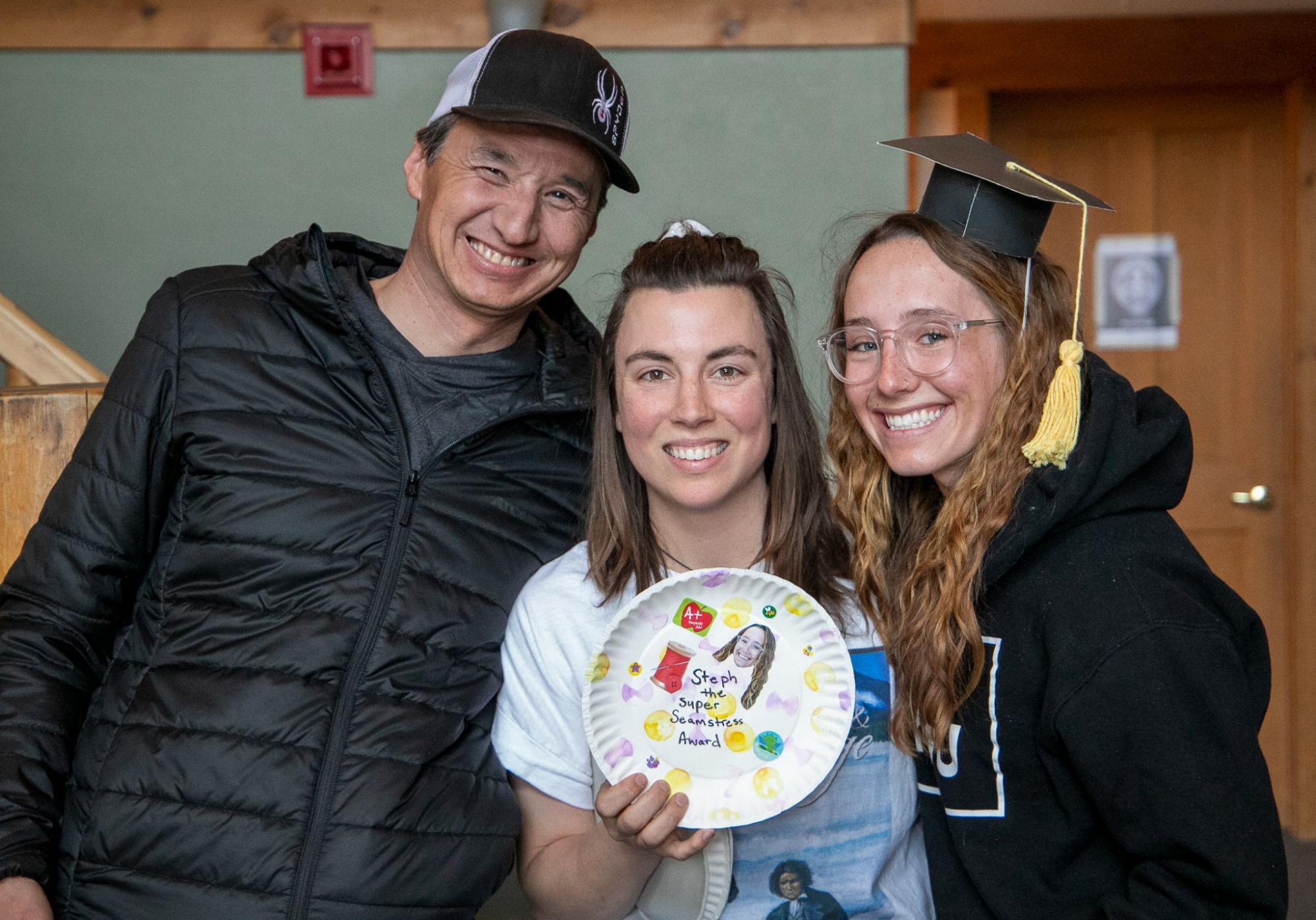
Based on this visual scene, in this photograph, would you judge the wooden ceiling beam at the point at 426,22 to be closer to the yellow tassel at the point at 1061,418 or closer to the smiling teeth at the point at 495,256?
the smiling teeth at the point at 495,256

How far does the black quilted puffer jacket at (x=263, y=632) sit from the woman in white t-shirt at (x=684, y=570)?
0.09 metres

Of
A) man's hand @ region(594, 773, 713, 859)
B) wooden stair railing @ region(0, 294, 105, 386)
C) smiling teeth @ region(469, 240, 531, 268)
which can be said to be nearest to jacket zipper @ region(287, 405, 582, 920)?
smiling teeth @ region(469, 240, 531, 268)

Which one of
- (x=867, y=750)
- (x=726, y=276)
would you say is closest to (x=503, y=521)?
(x=726, y=276)

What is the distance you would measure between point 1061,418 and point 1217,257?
3.12 meters

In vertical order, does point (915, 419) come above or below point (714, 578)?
above

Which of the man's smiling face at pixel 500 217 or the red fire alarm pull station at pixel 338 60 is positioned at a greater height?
the red fire alarm pull station at pixel 338 60

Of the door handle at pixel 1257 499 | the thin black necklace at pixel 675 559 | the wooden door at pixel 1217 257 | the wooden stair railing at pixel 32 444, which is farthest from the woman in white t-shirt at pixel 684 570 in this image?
the door handle at pixel 1257 499

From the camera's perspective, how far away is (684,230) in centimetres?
197

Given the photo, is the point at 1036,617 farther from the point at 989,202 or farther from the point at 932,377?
Result: the point at 989,202

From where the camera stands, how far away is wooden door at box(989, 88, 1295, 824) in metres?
4.16

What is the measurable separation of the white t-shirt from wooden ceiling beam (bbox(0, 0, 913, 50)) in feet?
6.66

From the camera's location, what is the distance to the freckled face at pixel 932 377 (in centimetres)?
165

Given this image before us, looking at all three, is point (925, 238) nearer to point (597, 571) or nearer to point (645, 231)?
point (597, 571)

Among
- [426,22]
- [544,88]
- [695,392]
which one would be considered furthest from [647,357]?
[426,22]
